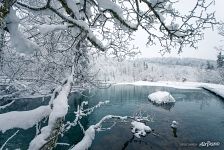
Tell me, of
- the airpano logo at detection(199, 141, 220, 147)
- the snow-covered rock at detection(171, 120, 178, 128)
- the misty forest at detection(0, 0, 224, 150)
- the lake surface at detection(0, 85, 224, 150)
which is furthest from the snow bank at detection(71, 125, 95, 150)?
the snow-covered rock at detection(171, 120, 178, 128)

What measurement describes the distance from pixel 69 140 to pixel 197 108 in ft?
64.3

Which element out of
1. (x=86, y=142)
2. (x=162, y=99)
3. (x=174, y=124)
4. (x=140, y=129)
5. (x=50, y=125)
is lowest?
(x=140, y=129)

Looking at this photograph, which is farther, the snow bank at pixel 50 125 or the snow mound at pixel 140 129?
the snow mound at pixel 140 129

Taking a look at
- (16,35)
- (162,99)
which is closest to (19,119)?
(16,35)

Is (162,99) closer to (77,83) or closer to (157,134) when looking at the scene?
(157,134)

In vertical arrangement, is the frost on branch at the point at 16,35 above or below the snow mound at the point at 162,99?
above

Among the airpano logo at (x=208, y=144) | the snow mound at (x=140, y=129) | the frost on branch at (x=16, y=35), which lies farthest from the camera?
the snow mound at (x=140, y=129)

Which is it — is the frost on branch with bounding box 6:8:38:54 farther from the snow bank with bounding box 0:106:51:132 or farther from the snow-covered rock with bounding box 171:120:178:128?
the snow-covered rock with bounding box 171:120:178:128

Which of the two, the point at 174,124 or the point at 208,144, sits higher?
the point at 174,124

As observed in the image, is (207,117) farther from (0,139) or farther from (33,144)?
(33,144)

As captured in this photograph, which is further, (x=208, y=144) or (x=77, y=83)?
(x=208, y=144)

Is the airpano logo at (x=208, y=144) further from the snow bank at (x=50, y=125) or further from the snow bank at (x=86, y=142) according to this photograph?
the snow bank at (x=50, y=125)

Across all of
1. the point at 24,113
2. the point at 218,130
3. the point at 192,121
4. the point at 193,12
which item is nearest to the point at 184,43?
the point at 193,12

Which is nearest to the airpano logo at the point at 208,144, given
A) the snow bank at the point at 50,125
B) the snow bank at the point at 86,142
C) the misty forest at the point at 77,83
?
the misty forest at the point at 77,83
